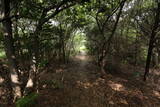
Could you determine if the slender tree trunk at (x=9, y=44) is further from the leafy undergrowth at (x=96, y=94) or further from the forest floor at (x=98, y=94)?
the forest floor at (x=98, y=94)

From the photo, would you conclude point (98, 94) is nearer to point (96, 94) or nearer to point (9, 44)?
point (96, 94)

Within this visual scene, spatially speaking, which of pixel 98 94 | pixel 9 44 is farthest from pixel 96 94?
pixel 9 44

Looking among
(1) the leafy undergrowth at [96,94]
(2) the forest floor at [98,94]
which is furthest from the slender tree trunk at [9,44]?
(2) the forest floor at [98,94]

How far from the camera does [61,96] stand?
5113 millimetres

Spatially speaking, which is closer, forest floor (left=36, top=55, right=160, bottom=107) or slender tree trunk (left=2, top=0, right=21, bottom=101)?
slender tree trunk (left=2, top=0, right=21, bottom=101)

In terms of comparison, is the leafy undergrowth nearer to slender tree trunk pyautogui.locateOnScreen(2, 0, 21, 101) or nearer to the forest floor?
the forest floor

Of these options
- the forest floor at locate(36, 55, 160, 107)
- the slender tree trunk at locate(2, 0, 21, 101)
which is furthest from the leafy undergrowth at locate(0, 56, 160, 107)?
the slender tree trunk at locate(2, 0, 21, 101)

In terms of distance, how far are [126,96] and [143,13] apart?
636 centimetres

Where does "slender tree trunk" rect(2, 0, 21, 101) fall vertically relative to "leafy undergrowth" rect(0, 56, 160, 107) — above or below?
above

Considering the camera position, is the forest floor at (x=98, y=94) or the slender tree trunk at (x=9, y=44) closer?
the slender tree trunk at (x=9, y=44)

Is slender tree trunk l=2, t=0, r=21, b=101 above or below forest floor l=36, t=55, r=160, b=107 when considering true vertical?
above

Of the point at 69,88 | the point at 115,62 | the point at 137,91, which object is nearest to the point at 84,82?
the point at 69,88

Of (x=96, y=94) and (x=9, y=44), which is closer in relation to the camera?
(x=9, y=44)

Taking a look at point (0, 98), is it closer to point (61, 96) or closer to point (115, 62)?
point (61, 96)
